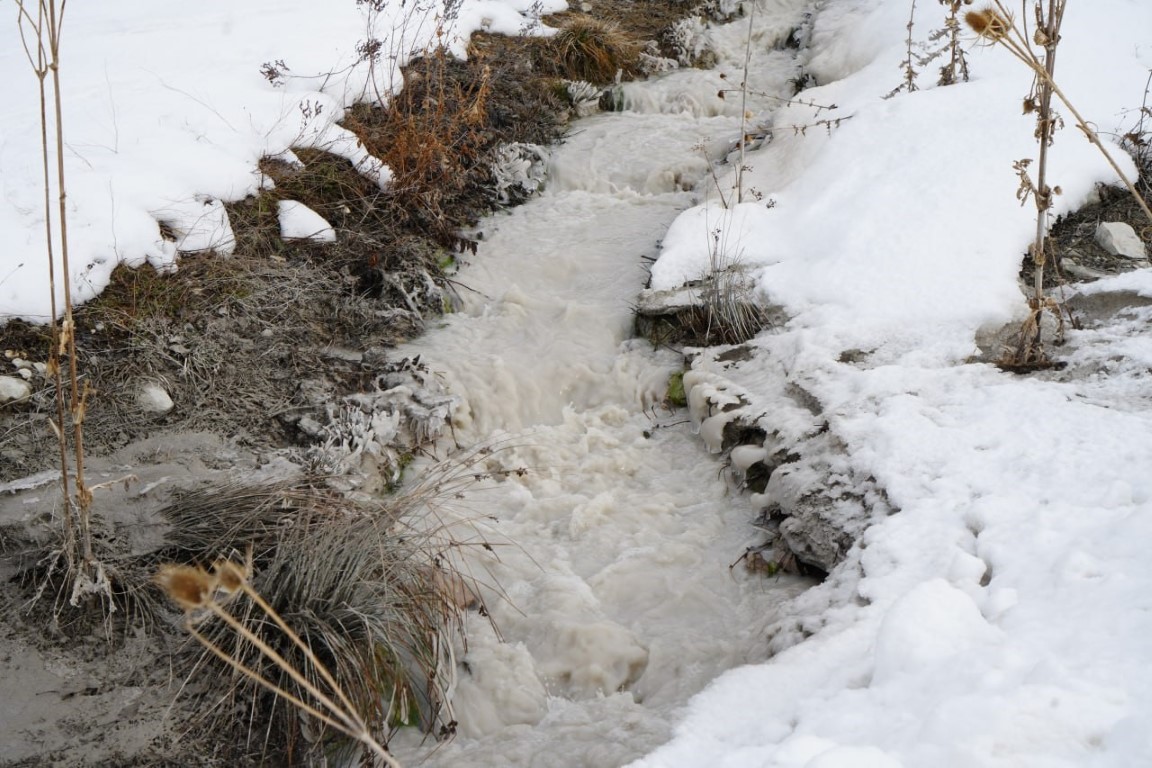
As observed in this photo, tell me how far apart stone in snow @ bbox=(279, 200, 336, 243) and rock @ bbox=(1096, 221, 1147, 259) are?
182 inches

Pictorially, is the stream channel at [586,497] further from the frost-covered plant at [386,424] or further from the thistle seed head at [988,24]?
the thistle seed head at [988,24]

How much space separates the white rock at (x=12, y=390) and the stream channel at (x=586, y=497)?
202cm

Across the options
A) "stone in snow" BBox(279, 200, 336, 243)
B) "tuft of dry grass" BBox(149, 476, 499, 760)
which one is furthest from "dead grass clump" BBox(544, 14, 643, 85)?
"tuft of dry grass" BBox(149, 476, 499, 760)

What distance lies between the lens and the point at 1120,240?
507 cm

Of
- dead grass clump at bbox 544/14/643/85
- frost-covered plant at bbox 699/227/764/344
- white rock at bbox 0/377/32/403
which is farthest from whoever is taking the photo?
dead grass clump at bbox 544/14/643/85

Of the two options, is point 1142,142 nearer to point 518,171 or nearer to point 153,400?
point 518,171

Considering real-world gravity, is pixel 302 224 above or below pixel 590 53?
below

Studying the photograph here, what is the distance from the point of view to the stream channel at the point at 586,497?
334 centimetres

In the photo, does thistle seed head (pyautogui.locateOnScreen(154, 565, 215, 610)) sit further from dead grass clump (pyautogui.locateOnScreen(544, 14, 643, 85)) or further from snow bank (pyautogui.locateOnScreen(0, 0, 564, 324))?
dead grass clump (pyautogui.locateOnScreen(544, 14, 643, 85))

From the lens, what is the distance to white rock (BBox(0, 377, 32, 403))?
13.6 feet

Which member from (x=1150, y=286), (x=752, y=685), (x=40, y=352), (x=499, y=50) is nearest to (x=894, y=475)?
(x=752, y=685)

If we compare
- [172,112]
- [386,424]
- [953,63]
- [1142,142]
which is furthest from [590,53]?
[386,424]

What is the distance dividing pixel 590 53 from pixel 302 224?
4008mm

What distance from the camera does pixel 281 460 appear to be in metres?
4.27
